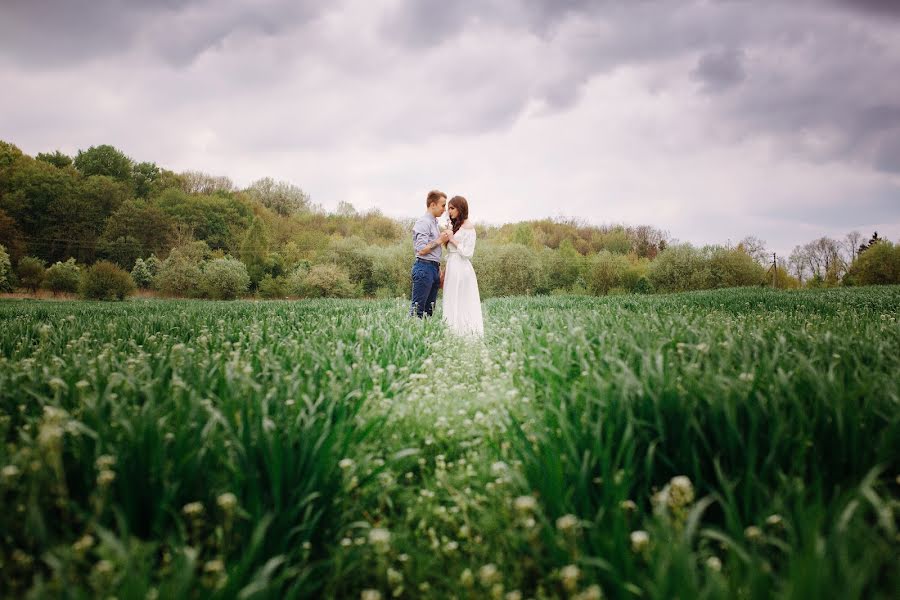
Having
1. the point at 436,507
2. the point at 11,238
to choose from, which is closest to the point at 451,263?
the point at 436,507

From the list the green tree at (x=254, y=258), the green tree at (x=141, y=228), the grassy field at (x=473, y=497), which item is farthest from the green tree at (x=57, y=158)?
the grassy field at (x=473, y=497)

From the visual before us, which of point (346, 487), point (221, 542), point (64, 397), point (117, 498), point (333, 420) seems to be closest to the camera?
point (221, 542)

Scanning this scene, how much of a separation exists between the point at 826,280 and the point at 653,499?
6075 centimetres

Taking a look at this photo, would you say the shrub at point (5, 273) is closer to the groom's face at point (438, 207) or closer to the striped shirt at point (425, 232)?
the striped shirt at point (425, 232)

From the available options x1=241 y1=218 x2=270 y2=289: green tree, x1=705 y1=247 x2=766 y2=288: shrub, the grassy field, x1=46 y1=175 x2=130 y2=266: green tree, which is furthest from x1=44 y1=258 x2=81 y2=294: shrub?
x1=705 y1=247 x2=766 y2=288: shrub

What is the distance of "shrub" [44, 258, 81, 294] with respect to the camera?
31.5 metres

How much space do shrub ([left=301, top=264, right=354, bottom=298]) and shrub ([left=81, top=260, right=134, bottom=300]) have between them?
12255 millimetres

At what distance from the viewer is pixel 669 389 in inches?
99.7

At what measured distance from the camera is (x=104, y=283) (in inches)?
1122

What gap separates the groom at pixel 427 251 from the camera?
9.16 meters

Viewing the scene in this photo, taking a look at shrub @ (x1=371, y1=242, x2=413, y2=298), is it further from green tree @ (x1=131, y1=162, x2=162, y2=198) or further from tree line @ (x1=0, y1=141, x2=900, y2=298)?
green tree @ (x1=131, y1=162, x2=162, y2=198)

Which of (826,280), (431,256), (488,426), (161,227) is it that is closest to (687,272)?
(826,280)

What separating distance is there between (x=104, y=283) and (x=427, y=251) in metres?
28.7

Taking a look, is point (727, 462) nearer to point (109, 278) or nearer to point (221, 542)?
point (221, 542)
